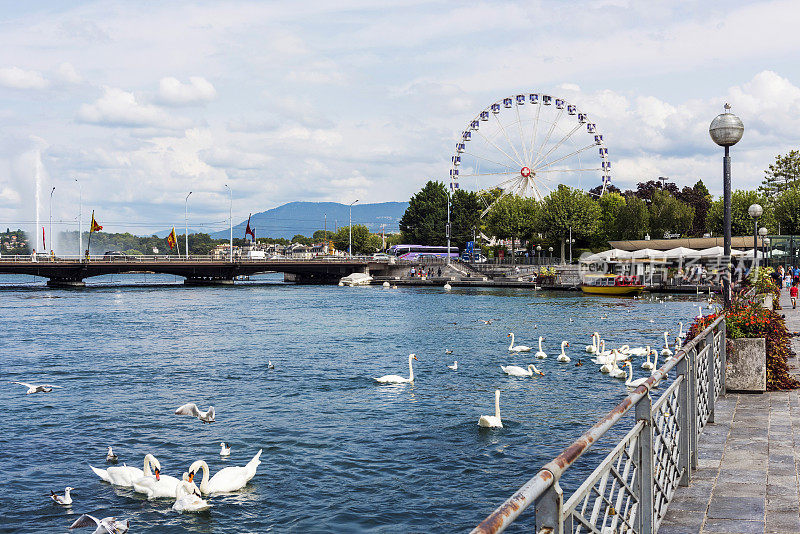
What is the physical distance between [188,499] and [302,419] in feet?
21.3

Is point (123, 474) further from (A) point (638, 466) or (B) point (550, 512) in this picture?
(B) point (550, 512)

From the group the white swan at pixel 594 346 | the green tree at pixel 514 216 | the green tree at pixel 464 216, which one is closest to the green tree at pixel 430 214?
the green tree at pixel 464 216

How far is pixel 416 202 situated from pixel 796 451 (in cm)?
12835

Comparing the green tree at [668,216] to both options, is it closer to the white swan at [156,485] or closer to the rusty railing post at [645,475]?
the white swan at [156,485]

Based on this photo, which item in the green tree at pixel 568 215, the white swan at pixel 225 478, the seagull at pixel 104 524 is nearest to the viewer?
the seagull at pixel 104 524

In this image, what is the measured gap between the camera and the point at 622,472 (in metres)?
4.88

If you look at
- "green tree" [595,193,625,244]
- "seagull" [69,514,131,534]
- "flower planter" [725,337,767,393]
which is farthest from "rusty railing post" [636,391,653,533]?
"green tree" [595,193,625,244]

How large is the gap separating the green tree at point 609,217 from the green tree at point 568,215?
4.51 metres

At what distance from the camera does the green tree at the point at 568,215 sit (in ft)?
331

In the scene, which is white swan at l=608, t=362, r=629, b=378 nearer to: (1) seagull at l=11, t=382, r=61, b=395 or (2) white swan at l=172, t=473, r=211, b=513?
(2) white swan at l=172, t=473, r=211, b=513

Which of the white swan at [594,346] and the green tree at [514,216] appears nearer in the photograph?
the white swan at [594,346]

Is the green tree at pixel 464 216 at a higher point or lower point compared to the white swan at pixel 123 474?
higher

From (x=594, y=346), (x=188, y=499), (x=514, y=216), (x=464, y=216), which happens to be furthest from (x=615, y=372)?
(x=464, y=216)

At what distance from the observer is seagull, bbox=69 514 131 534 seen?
10.5 meters
